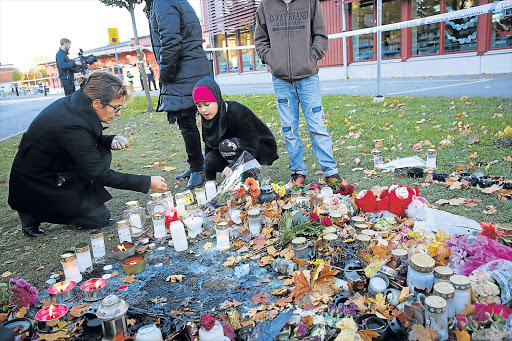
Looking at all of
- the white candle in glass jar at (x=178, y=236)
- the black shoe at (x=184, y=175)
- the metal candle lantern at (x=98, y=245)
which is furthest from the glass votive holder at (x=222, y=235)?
the black shoe at (x=184, y=175)

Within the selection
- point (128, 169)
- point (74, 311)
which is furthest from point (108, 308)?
point (128, 169)

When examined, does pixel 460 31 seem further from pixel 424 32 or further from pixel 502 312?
pixel 502 312

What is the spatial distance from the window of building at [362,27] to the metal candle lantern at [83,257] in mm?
15182

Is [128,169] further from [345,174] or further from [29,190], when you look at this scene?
[345,174]

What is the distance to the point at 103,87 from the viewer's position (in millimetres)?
2969

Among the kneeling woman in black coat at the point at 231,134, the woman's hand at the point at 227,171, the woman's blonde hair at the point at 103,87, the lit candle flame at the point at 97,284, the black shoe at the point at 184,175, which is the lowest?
the lit candle flame at the point at 97,284

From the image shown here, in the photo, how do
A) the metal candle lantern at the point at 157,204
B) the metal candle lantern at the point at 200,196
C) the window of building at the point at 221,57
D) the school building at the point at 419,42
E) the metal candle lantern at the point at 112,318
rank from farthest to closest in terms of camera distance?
the window of building at the point at 221,57
the school building at the point at 419,42
the metal candle lantern at the point at 200,196
the metal candle lantern at the point at 157,204
the metal candle lantern at the point at 112,318

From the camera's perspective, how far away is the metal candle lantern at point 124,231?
9.77 ft

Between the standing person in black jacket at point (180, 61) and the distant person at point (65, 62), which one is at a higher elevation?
the distant person at point (65, 62)

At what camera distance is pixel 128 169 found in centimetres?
544

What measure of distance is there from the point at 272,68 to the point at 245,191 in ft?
4.35

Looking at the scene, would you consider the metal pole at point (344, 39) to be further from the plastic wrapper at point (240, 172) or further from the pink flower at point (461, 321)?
the pink flower at point (461, 321)

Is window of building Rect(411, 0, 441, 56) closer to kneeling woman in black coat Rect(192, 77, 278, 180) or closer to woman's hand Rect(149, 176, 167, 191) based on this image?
kneeling woman in black coat Rect(192, 77, 278, 180)

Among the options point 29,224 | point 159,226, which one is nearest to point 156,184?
point 159,226
